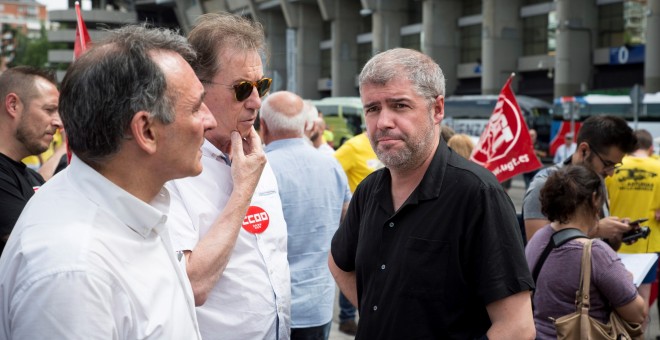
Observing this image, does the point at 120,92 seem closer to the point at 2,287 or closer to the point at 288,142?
the point at 2,287

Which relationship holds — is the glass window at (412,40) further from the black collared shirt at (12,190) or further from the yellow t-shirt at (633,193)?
the black collared shirt at (12,190)

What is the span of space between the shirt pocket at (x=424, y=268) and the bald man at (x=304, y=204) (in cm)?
155

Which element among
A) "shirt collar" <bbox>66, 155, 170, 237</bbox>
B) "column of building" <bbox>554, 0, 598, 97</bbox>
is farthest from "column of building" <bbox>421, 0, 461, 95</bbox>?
"shirt collar" <bbox>66, 155, 170, 237</bbox>

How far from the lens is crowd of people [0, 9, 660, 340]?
1603 millimetres

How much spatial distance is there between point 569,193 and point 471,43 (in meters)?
45.8

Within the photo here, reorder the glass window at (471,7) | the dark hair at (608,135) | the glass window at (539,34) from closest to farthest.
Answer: the dark hair at (608,135) → the glass window at (539,34) → the glass window at (471,7)

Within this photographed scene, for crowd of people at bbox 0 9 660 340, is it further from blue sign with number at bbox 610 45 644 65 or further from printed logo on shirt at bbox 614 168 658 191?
blue sign with number at bbox 610 45 644 65

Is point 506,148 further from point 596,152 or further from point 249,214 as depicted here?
point 249,214

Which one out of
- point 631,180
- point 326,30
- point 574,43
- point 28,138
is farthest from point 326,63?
point 28,138

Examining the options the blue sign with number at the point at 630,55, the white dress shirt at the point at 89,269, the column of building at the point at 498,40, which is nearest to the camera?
the white dress shirt at the point at 89,269

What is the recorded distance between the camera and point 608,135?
4895 millimetres

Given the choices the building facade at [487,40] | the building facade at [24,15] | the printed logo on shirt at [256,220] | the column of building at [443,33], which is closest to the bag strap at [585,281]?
the printed logo on shirt at [256,220]

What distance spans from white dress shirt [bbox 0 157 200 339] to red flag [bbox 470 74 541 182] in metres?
5.90

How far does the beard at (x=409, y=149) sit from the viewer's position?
266 centimetres
